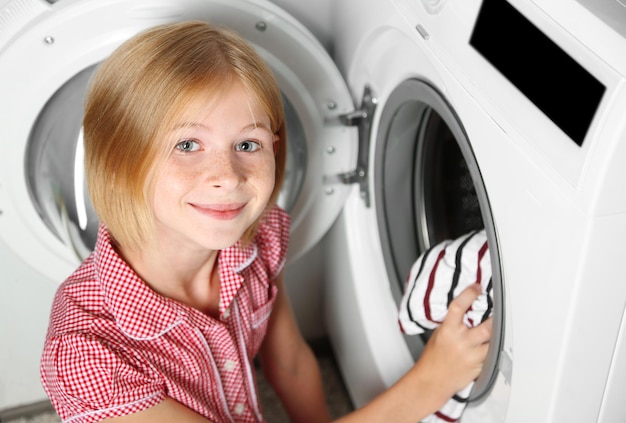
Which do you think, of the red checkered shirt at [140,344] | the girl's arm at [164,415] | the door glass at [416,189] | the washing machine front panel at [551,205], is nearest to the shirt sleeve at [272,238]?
the red checkered shirt at [140,344]

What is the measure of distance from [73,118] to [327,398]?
70cm

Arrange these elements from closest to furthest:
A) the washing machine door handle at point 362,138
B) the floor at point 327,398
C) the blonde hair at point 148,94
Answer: the blonde hair at point 148,94 → the washing machine door handle at point 362,138 → the floor at point 327,398

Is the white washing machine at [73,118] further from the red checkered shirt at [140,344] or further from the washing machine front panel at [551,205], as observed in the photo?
the washing machine front panel at [551,205]

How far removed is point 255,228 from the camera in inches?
38.3

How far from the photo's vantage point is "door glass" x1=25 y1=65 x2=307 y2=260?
0.95 metres

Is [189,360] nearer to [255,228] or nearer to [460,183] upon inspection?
[255,228]

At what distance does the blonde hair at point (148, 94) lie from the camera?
77 centimetres

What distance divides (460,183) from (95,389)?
1.74 feet

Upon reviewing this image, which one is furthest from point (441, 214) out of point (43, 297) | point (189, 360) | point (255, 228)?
point (43, 297)

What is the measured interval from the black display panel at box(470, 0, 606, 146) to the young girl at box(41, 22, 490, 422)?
0.27m

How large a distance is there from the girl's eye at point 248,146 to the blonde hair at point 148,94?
0.04 metres

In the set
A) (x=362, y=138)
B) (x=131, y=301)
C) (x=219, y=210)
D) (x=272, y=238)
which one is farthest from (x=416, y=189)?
(x=131, y=301)

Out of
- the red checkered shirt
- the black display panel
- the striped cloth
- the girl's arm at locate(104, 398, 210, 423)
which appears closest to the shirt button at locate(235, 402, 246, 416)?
the red checkered shirt

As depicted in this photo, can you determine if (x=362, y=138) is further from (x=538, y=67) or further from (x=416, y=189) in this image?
(x=538, y=67)
